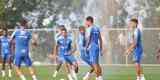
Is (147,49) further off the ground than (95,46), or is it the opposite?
(95,46)

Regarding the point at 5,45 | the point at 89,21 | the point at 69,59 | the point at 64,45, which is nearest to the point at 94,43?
the point at 89,21

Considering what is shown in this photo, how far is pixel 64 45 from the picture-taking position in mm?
24906

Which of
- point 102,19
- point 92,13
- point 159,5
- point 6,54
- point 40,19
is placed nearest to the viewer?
point 6,54

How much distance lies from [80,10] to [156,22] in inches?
266

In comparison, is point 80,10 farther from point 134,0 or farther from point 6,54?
point 6,54

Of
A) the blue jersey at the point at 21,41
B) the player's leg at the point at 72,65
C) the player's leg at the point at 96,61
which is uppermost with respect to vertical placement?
the blue jersey at the point at 21,41

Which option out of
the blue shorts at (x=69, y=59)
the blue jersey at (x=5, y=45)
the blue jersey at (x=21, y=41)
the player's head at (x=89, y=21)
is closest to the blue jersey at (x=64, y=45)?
the blue shorts at (x=69, y=59)

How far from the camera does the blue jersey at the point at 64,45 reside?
24.6 metres

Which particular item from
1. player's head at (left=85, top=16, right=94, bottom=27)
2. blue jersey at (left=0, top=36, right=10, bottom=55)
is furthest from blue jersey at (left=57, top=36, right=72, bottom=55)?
blue jersey at (left=0, top=36, right=10, bottom=55)

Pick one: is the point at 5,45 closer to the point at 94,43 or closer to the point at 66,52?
the point at 66,52

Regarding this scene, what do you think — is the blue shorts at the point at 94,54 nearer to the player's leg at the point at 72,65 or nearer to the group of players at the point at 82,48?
the group of players at the point at 82,48

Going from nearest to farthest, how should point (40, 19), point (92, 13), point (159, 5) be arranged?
point (92, 13), point (40, 19), point (159, 5)

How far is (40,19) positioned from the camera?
181 ft

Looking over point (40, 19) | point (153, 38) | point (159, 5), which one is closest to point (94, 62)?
point (153, 38)
